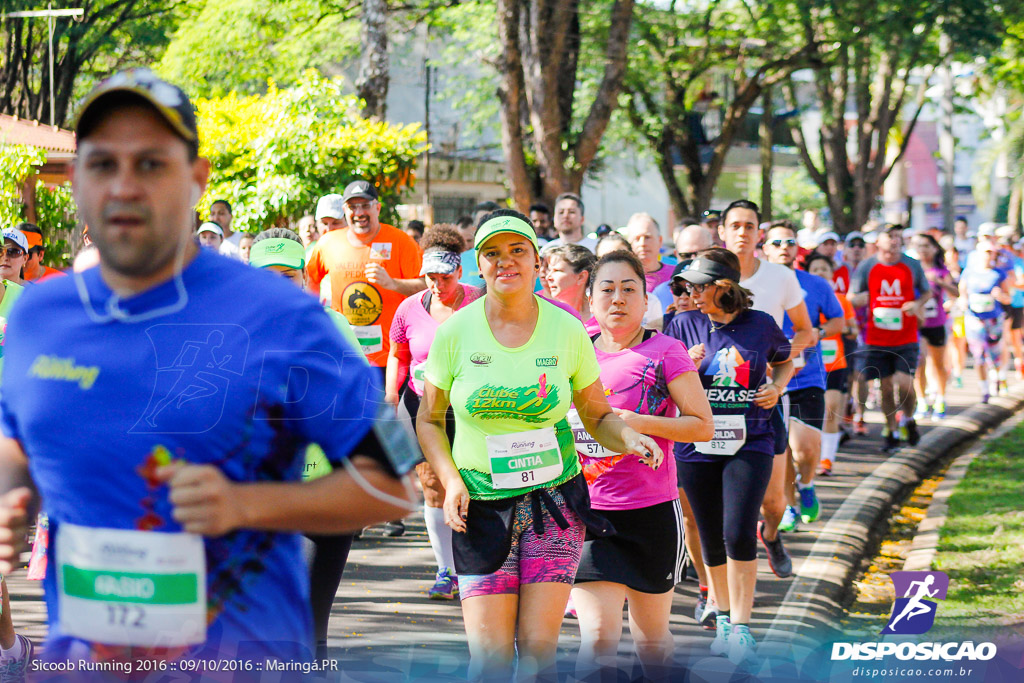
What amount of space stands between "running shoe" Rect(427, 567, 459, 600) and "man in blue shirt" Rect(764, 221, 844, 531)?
8.31 feet

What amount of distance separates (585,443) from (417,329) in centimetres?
149

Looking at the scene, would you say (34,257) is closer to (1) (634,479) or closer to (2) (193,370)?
(1) (634,479)

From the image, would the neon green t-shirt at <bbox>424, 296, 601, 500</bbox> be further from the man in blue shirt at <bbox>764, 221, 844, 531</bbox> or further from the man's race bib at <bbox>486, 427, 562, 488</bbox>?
the man in blue shirt at <bbox>764, 221, 844, 531</bbox>

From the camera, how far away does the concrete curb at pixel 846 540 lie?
564 centimetres

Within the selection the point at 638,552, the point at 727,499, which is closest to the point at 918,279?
the point at 727,499

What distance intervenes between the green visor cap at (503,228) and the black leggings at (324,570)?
1.08m

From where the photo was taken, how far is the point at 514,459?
12.6 ft

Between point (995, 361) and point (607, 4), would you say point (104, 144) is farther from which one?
point (607, 4)

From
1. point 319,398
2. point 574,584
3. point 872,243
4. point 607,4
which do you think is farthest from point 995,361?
point 319,398

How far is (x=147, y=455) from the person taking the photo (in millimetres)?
1896

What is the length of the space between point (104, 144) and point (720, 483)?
405 centimetres

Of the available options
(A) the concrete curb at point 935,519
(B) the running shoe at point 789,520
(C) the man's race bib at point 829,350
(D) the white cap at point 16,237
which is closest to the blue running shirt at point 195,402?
(D) the white cap at point 16,237

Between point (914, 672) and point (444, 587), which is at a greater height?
point (914, 672)

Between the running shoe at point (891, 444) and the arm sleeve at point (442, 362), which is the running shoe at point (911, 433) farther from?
the arm sleeve at point (442, 362)
